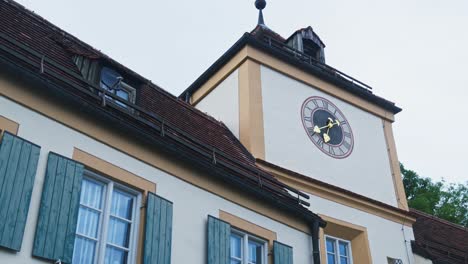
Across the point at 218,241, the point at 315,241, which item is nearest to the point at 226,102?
the point at 315,241

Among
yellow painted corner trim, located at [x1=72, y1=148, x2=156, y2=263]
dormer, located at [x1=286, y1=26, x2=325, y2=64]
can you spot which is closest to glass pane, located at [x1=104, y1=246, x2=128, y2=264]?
yellow painted corner trim, located at [x1=72, y1=148, x2=156, y2=263]

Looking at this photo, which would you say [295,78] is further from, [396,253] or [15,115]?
[15,115]

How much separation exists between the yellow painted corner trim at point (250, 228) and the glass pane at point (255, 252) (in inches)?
7.0

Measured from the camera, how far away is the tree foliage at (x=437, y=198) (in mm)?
28734

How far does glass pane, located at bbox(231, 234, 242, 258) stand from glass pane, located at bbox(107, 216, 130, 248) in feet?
7.87

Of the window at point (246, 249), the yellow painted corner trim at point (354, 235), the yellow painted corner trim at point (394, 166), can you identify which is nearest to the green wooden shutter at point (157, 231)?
the window at point (246, 249)

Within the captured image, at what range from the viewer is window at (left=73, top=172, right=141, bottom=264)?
30.7ft

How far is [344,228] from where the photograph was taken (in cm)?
1555

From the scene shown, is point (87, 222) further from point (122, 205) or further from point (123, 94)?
point (123, 94)

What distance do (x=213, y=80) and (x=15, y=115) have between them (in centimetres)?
947

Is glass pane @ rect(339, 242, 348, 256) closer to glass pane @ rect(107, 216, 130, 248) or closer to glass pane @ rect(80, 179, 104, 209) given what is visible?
glass pane @ rect(107, 216, 130, 248)

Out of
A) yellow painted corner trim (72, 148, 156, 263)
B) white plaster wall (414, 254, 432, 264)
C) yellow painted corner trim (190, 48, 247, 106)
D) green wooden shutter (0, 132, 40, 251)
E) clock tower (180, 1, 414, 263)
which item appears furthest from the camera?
yellow painted corner trim (190, 48, 247, 106)

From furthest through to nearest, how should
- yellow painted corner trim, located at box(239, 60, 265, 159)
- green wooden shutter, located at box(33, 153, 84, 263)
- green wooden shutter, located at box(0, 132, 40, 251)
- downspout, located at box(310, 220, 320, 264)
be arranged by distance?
yellow painted corner trim, located at box(239, 60, 265, 159)
downspout, located at box(310, 220, 320, 264)
green wooden shutter, located at box(33, 153, 84, 263)
green wooden shutter, located at box(0, 132, 40, 251)

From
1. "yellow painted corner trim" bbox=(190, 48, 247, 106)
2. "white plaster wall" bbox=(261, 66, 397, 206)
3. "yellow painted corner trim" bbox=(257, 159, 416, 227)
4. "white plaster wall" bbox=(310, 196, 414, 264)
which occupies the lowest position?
"white plaster wall" bbox=(310, 196, 414, 264)
